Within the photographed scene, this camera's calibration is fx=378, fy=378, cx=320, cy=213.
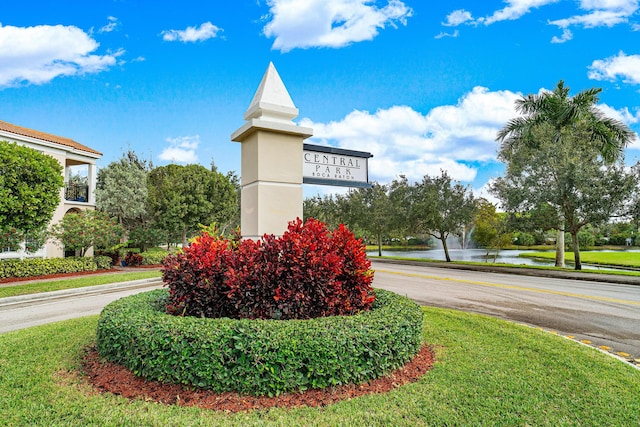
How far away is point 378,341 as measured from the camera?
3527 millimetres

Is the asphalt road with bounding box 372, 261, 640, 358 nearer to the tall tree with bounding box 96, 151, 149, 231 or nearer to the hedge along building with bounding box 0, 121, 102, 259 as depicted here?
the hedge along building with bounding box 0, 121, 102, 259

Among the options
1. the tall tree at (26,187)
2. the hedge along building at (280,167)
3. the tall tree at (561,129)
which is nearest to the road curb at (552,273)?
the tall tree at (561,129)

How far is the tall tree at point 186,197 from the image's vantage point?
21.4 metres

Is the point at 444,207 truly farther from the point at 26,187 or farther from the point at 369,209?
the point at 26,187

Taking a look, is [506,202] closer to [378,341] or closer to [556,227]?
[556,227]

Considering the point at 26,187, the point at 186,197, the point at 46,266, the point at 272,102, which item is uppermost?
the point at 186,197

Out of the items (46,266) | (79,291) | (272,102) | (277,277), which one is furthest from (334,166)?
(46,266)

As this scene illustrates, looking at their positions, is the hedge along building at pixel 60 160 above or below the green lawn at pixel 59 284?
above

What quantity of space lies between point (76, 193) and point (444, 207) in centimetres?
2123

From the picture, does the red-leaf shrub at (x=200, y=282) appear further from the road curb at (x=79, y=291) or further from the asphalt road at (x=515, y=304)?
the road curb at (x=79, y=291)

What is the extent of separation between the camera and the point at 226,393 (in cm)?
329

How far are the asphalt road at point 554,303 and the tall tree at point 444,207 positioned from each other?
30.0 feet

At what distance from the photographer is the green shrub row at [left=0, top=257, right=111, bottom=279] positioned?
1448cm

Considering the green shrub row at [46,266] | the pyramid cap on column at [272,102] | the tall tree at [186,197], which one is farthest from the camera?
the tall tree at [186,197]
